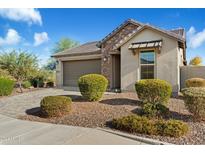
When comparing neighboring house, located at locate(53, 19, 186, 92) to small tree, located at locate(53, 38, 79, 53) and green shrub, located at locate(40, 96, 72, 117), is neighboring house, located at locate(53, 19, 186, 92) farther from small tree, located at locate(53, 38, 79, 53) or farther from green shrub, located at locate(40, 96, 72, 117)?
small tree, located at locate(53, 38, 79, 53)

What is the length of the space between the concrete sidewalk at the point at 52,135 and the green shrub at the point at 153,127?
1.78 ft

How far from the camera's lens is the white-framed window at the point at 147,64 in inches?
486

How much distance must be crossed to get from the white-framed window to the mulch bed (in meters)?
3.51

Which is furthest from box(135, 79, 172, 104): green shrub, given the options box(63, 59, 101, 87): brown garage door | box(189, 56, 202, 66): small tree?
box(189, 56, 202, 66): small tree

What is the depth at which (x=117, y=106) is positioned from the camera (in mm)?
8586

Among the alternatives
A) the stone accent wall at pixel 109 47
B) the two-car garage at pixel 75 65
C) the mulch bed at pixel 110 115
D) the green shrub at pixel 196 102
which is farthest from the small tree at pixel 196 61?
the green shrub at pixel 196 102

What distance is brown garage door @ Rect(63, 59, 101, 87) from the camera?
16.8m

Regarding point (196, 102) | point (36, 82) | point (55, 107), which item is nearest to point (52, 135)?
point (55, 107)

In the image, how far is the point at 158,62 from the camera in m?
12.1

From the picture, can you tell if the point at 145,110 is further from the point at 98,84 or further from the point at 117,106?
the point at 98,84

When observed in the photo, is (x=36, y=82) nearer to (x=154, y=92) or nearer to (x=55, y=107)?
(x=55, y=107)

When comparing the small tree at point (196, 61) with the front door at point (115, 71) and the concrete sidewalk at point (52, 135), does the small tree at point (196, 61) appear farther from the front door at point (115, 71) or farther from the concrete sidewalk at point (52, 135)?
the concrete sidewalk at point (52, 135)

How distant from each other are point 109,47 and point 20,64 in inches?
318
